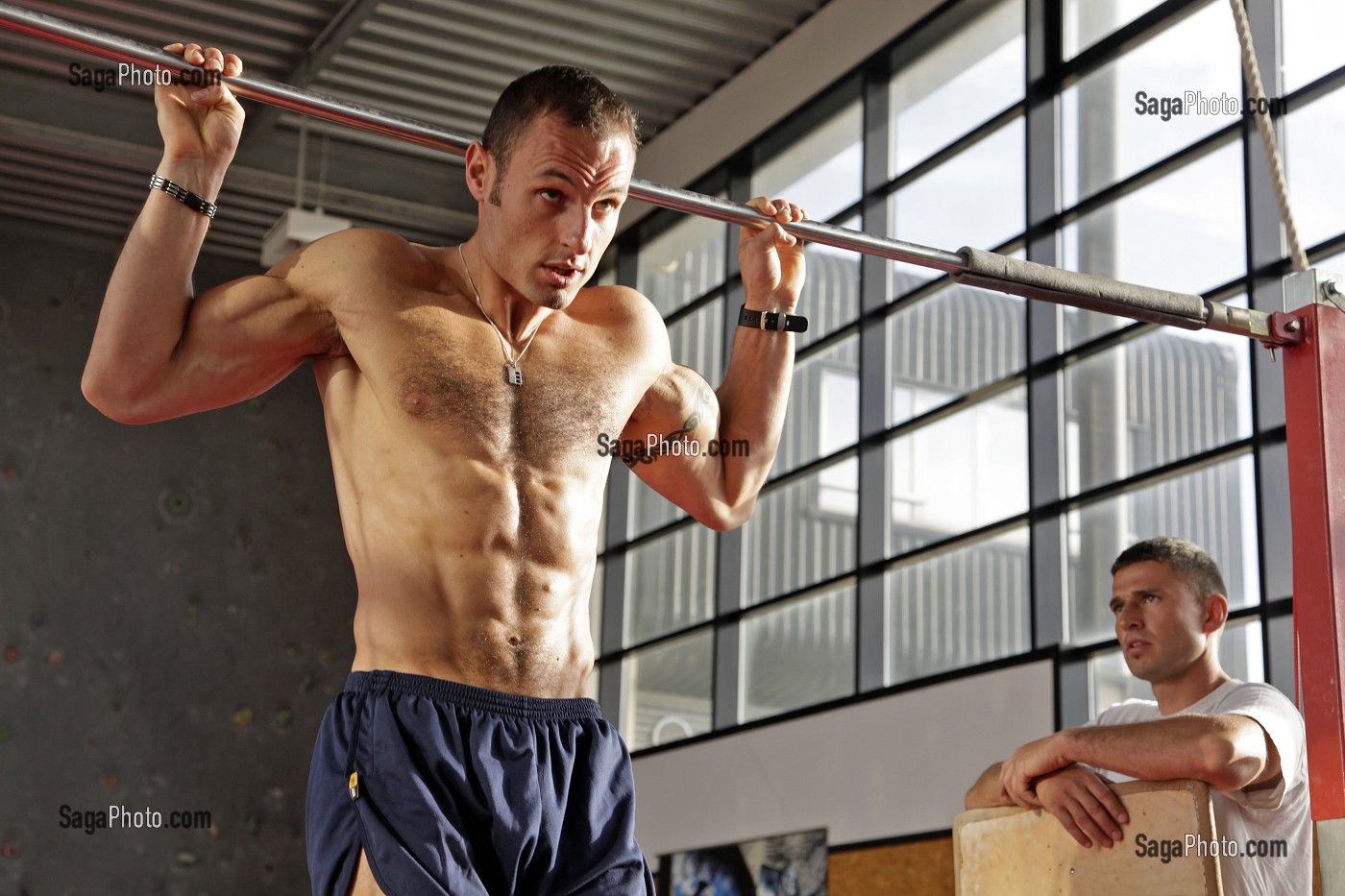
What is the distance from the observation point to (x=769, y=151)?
7.62m

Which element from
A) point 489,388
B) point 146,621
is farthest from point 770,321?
point 146,621

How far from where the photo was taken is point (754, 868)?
648 centimetres

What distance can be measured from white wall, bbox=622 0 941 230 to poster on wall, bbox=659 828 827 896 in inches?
133

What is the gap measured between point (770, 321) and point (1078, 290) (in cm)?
47

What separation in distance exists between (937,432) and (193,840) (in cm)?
448

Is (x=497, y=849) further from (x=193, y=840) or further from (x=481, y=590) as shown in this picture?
(x=193, y=840)

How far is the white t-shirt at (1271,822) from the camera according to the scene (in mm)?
2670

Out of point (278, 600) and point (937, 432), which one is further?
point (278, 600)

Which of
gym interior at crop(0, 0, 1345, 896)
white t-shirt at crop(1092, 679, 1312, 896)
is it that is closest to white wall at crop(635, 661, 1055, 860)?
gym interior at crop(0, 0, 1345, 896)

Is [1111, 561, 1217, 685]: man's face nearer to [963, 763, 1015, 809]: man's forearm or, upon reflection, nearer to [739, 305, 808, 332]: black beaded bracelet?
[963, 763, 1015, 809]: man's forearm

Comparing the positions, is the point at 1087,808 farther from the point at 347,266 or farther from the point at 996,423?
the point at 996,423

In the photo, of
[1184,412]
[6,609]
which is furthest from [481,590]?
[6,609]

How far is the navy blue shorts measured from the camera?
1.72 meters

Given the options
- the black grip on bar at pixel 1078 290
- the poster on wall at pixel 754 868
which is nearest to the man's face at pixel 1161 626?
the black grip on bar at pixel 1078 290
